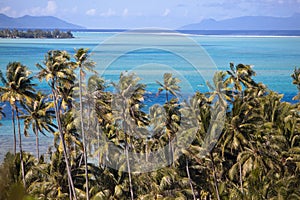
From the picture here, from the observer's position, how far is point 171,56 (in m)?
119

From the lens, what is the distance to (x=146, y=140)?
37.1 m

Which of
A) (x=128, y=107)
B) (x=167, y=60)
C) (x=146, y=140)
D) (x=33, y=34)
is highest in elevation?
(x=33, y=34)

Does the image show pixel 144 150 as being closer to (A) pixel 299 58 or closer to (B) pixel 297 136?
(B) pixel 297 136

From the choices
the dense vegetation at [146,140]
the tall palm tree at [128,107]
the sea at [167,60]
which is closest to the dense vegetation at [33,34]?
the sea at [167,60]

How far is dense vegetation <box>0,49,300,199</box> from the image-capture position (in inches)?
1243

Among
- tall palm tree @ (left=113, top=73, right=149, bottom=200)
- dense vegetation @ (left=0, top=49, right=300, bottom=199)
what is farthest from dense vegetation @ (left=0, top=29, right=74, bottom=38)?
tall palm tree @ (left=113, top=73, right=149, bottom=200)

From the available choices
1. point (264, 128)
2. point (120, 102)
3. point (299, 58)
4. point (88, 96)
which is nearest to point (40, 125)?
point (88, 96)

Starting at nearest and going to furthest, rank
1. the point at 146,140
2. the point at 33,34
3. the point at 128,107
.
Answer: the point at 128,107 < the point at 146,140 < the point at 33,34

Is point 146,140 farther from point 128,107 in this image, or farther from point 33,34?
point 33,34

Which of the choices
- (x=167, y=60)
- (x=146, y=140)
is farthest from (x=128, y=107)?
(x=167, y=60)

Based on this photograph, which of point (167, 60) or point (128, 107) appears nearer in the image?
point (128, 107)

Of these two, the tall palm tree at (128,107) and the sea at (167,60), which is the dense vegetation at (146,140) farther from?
the sea at (167,60)

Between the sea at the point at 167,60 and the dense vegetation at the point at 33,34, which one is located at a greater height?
the dense vegetation at the point at 33,34

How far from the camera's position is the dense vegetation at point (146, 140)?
31562mm
